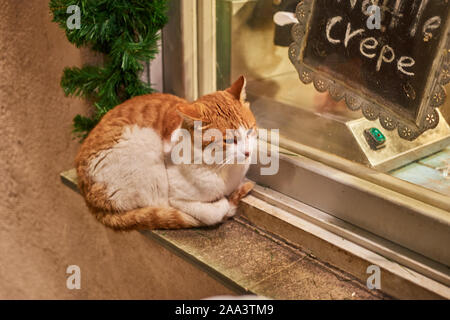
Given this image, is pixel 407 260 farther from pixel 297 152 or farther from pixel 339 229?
pixel 297 152

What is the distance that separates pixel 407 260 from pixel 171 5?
0.90 meters

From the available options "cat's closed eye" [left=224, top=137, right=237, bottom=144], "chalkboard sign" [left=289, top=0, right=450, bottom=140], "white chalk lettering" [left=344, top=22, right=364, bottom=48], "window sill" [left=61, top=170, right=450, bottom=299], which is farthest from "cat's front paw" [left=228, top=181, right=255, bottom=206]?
"white chalk lettering" [left=344, top=22, right=364, bottom=48]

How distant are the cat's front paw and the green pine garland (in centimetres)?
39

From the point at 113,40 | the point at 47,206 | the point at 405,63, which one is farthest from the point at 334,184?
the point at 47,206

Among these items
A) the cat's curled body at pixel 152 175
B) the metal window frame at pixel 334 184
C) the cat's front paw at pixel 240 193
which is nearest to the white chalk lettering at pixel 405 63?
the metal window frame at pixel 334 184

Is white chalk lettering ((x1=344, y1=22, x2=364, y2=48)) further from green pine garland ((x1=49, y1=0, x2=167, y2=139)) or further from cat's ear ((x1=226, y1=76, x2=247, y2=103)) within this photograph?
green pine garland ((x1=49, y1=0, x2=167, y2=139))

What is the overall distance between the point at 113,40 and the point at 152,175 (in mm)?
382

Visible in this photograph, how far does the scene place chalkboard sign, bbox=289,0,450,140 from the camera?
31.9 inches

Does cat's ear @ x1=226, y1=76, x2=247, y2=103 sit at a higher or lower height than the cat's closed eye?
higher

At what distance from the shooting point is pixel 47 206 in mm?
1666

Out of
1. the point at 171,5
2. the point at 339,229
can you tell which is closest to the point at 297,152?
the point at 339,229

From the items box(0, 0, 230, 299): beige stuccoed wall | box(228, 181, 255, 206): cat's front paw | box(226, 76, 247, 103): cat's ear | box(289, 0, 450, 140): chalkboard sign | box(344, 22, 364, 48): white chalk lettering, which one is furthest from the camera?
box(0, 0, 230, 299): beige stuccoed wall

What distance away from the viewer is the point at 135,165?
1.05 meters

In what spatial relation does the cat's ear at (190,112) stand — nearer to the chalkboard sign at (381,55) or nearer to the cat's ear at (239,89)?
the cat's ear at (239,89)
